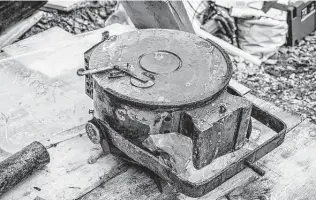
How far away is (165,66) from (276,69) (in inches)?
79.1

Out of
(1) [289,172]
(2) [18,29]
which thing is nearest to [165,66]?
(1) [289,172]

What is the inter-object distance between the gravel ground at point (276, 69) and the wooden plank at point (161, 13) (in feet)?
2.62

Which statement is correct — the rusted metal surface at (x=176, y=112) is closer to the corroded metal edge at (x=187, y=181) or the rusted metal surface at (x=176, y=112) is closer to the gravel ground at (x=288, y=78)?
the corroded metal edge at (x=187, y=181)

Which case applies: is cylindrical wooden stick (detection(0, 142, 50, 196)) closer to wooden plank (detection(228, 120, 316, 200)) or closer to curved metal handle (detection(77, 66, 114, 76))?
curved metal handle (detection(77, 66, 114, 76))

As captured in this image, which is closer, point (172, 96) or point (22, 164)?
point (172, 96)

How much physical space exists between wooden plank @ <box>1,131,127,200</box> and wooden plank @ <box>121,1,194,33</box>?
105cm

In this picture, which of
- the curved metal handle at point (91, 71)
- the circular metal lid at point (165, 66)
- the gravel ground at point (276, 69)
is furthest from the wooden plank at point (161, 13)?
the curved metal handle at point (91, 71)

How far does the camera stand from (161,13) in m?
3.04

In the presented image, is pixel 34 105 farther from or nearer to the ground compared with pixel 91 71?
nearer to the ground

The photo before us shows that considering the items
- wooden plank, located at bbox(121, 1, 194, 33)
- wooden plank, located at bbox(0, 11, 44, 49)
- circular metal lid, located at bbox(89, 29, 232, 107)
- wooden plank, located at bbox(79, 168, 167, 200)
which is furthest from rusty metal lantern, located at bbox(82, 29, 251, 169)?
wooden plank, located at bbox(0, 11, 44, 49)

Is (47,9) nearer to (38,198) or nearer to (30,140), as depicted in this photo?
(30,140)

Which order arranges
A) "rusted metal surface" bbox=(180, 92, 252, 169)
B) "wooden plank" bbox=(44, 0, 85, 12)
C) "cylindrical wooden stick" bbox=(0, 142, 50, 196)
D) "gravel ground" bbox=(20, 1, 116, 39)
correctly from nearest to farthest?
1. "rusted metal surface" bbox=(180, 92, 252, 169)
2. "cylindrical wooden stick" bbox=(0, 142, 50, 196)
3. "gravel ground" bbox=(20, 1, 116, 39)
4. "wooden plank" bbox=(44, 0, 85, 12)

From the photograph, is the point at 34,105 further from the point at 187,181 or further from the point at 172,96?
the point at 187,181

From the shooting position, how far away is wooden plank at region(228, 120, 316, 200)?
220cm
